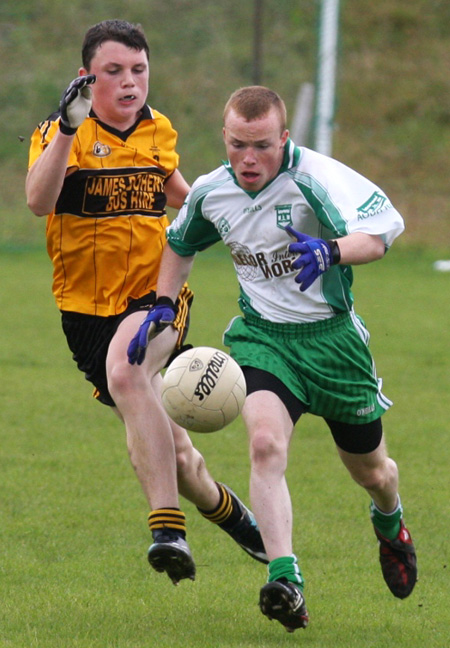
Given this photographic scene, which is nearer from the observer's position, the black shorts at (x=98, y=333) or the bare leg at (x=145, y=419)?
the bare leg at (x=145, y=419)

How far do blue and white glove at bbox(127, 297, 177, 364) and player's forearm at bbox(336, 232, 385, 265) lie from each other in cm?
87

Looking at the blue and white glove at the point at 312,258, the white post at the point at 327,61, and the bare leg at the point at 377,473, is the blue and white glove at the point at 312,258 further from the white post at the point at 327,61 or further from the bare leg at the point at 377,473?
the white post at the point at 327,61

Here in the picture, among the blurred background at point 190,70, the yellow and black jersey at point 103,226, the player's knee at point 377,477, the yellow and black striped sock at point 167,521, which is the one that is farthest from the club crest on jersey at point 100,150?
the blurred background at point 190,70

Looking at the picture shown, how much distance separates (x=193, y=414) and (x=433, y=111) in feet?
71.9

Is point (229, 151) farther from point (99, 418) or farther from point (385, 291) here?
point (385, 291)

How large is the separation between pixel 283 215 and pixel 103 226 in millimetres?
940

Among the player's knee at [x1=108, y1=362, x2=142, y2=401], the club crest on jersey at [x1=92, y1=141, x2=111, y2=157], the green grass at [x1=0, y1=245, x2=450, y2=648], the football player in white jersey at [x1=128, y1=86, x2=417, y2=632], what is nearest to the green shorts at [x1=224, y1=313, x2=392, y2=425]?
the football player in white jersey at [x1=128, y1=86, x2=417, y2=632]

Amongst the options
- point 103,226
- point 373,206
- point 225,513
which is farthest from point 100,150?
point 225,513

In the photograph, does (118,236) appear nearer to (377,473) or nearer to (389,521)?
(377,473)

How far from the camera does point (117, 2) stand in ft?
73.2

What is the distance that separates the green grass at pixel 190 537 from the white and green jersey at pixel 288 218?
47.6 inches

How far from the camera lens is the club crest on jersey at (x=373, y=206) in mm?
4402

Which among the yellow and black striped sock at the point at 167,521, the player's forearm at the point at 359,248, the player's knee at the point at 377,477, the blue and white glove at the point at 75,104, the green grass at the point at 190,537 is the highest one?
the blue and white glove at the point at 75,104

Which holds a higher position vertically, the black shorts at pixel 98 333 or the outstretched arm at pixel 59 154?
the outstretched arm at pixel 59 154
